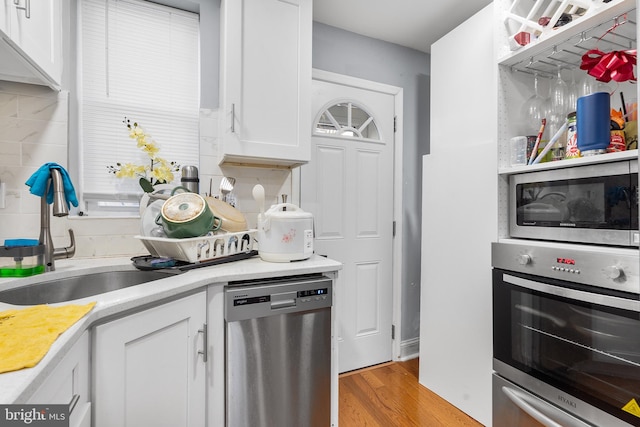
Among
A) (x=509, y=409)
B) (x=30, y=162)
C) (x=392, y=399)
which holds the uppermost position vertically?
(x=30, y=162)

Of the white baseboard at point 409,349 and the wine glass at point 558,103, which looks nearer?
the wine glass at point 558,103

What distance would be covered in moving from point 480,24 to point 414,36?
75 cm

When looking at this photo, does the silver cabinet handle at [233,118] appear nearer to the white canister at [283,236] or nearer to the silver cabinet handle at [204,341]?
the white canister at [283,236]

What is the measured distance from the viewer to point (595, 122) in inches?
45.9

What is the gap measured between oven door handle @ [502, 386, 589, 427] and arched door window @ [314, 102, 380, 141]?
1.78 metres

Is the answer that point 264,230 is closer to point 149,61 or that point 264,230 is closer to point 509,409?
point 149,61

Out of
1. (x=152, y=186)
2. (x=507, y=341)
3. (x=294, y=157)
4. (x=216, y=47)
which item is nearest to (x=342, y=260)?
(x=294, y=157)

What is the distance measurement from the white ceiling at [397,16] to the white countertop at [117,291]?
5.46ft

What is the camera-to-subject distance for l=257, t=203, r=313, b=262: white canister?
1.44m

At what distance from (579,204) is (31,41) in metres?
2.24

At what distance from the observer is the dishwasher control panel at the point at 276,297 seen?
1.24 metres

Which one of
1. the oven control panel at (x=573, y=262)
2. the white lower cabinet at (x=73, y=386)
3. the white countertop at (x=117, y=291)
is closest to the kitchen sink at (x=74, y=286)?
the white countertop at (x=117, y=291)

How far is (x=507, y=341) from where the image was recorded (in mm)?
1475

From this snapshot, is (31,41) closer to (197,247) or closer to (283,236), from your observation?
(197,247)
